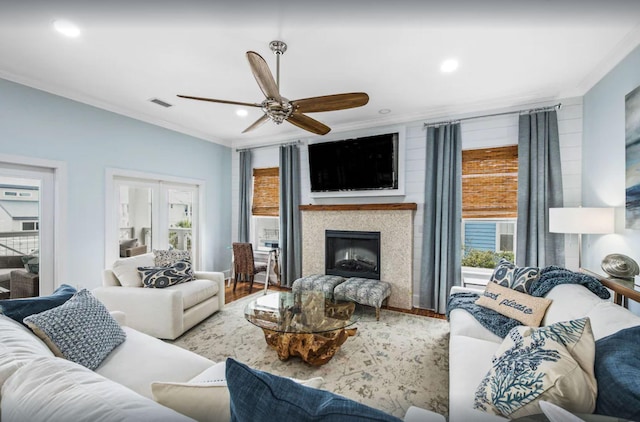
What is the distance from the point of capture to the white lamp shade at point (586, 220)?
2.25 meters

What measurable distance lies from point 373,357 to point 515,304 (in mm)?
1210

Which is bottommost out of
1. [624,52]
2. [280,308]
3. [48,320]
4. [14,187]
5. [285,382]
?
[280,308]

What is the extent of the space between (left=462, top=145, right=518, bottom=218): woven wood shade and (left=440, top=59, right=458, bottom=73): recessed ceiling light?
1231 mm

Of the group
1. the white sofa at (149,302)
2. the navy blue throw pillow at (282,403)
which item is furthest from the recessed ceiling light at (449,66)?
the white sofa at (149,302)

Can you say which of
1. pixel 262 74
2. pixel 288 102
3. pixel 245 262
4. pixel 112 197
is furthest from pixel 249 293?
pixel 262 74

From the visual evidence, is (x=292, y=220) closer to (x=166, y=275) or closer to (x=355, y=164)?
(x=355, y=164)

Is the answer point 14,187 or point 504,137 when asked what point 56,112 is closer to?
point 14,187

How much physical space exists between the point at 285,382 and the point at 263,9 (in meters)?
2.09

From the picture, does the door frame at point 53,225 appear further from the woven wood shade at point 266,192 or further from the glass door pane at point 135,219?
the woven wood shade at point 266,192

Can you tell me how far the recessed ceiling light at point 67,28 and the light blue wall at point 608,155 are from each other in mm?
4176

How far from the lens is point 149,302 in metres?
2.66

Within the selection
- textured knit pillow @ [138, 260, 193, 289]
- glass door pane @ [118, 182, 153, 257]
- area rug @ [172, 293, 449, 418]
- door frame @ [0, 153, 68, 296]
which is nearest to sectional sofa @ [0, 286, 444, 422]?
area rug @ [172, 293, 449, 418]

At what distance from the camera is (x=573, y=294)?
5.81ft

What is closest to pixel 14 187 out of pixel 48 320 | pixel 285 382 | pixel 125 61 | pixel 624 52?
pixel 125 61
